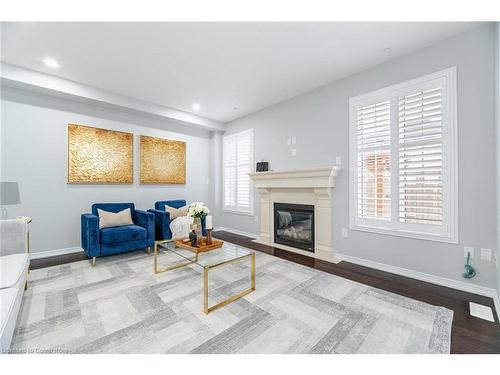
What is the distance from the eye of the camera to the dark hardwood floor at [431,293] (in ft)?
5.14

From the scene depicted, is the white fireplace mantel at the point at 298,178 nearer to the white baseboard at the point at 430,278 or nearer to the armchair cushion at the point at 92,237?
the white baseboard at the point at 430,278

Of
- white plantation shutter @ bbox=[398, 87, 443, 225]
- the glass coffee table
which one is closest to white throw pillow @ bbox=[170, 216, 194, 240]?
the glass coffee table

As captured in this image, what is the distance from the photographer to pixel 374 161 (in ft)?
9.75

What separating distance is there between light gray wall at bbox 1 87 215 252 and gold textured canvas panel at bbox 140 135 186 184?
0.41 m

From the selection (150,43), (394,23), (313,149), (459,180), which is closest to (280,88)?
(313,149)

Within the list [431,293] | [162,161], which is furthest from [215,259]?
[162,161]

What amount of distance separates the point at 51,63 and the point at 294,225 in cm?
417

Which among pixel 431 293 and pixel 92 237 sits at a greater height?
pixel 92 237

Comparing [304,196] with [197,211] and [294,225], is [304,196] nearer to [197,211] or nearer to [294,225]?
[294,225]

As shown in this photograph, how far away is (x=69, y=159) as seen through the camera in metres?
3.57

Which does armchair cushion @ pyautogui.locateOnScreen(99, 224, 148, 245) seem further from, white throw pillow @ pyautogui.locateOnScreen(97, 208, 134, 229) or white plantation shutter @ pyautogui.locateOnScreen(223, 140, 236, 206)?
white plantation shutter @ pyautogui.locateOnScreen(223, 140, 236, 206)

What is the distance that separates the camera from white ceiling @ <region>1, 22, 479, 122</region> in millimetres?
2238

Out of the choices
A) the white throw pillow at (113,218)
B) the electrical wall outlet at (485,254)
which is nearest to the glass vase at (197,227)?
the white throw pillow at (113,218)

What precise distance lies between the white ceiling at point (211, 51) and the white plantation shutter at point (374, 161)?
2.20 feet
